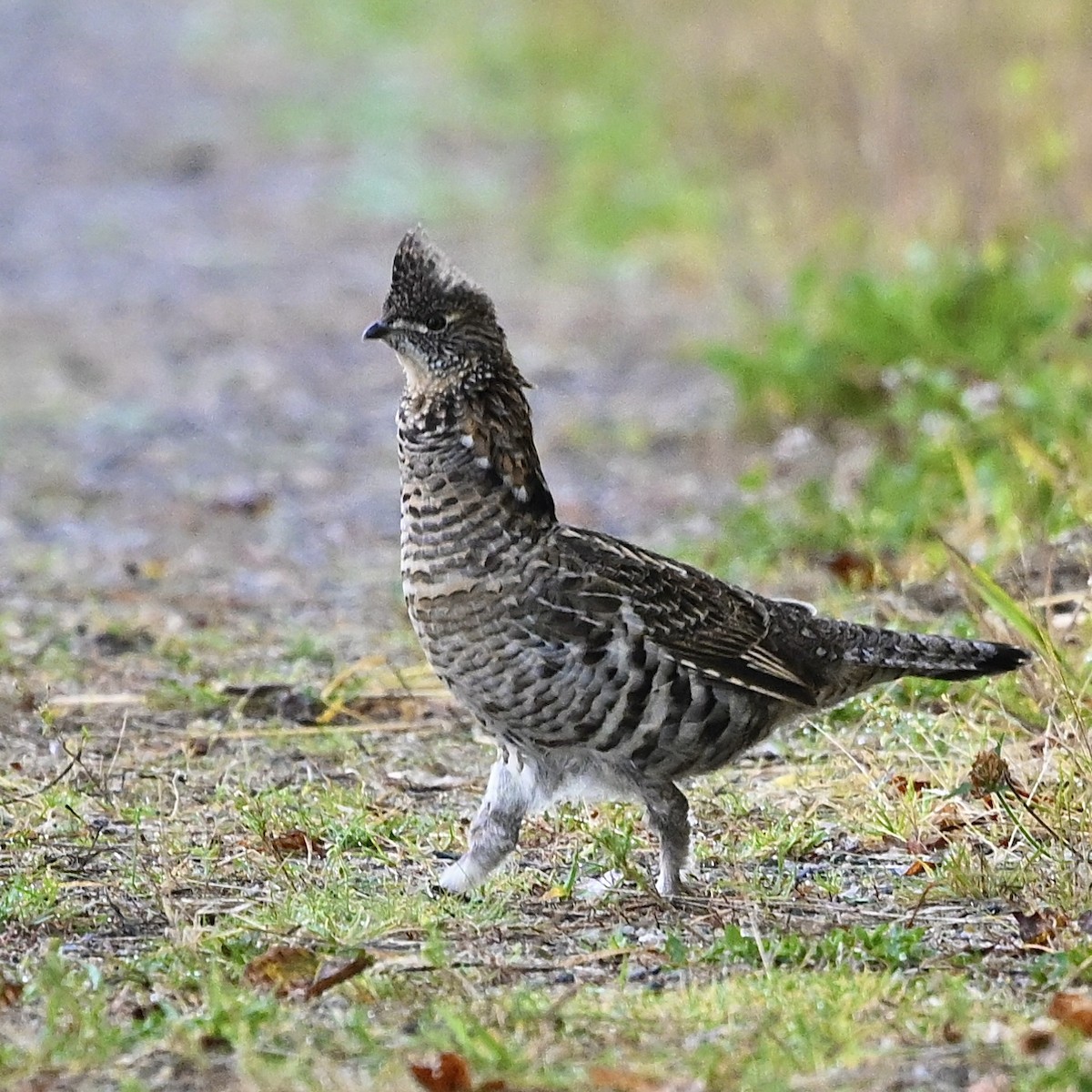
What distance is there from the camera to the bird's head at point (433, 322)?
184 inches

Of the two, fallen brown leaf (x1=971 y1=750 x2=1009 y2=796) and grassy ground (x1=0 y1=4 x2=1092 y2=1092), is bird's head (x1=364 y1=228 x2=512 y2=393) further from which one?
fallen brown leaf (x1=971 y1=750 x2=1009 y2=796)

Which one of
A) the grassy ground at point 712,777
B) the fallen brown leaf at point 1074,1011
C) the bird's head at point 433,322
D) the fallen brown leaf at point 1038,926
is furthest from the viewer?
the bird's head at point 433,322

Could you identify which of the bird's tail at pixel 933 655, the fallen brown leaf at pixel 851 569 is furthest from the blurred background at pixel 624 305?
the bird's tail at pixel 933 655

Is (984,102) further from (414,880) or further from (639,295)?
(414,880)

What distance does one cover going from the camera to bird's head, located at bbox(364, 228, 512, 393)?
4664 millimetres

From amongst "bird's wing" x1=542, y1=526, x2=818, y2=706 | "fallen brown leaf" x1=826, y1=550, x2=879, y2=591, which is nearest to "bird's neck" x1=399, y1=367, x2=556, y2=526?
"bird's wing" x1=542, y1=526, x2=818, y2=706

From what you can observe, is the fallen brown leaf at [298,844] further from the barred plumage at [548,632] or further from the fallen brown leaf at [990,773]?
the fallen brown leaf at [990,773]

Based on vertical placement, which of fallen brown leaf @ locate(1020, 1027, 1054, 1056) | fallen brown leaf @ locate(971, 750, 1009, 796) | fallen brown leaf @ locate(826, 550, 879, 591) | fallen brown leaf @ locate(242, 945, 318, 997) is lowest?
fallen brown leaf @ locate(242, 945, 318, 997)

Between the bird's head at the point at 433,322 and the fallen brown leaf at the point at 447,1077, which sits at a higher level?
the bird's head at the point at 433,322

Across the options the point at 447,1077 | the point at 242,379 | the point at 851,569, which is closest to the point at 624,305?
the point at 242,379

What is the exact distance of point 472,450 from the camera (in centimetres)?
456

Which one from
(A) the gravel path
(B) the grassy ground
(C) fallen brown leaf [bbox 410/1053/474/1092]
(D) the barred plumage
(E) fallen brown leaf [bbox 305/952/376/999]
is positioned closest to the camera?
(C) fallen brown leaf [bbox 410/1053/474/1092]

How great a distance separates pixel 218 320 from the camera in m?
11.9

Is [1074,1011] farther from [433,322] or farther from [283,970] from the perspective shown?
[433,322]
